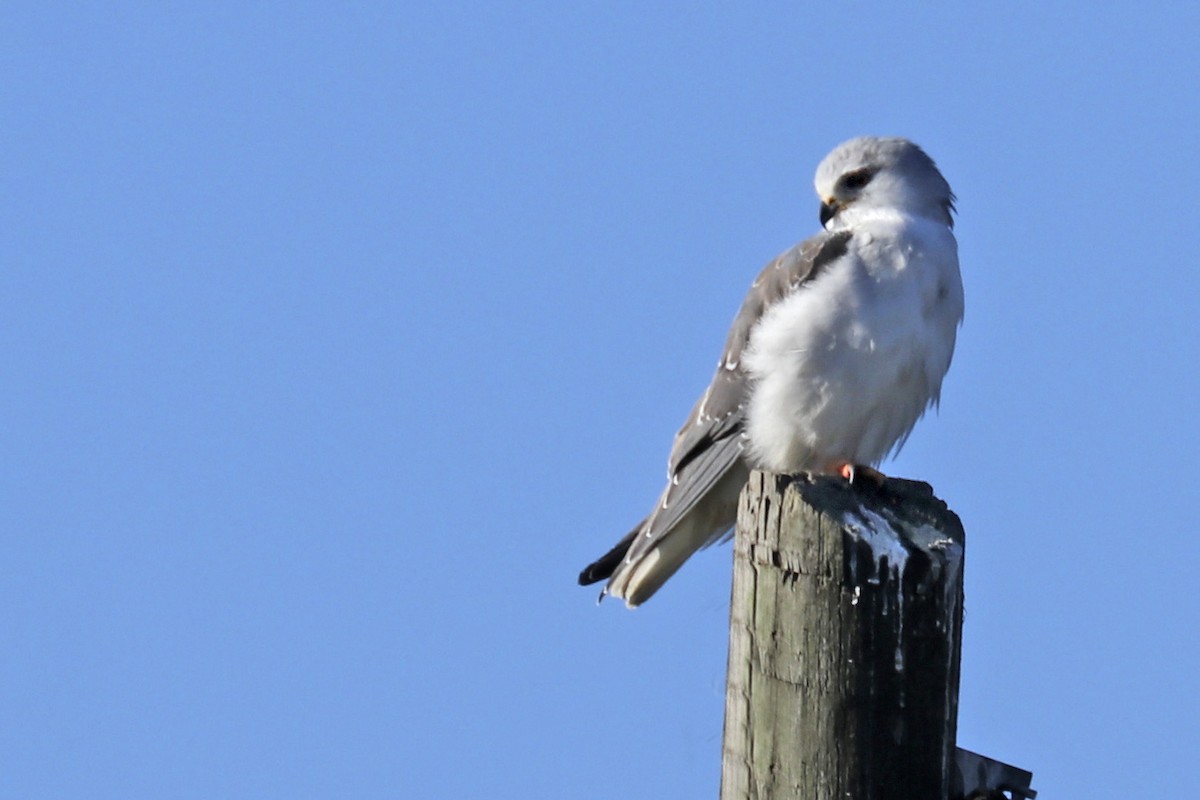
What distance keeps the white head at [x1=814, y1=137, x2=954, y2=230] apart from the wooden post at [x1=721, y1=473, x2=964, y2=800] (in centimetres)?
276

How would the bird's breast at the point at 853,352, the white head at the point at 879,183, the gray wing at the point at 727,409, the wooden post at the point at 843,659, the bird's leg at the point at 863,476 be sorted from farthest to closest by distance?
the white head at the point at 879,183
the gray wing at the point at 727,409
the bird's breast at the point at 853,352
the bird's leg at the point at 863,476
the wooden post at the point at 843,659

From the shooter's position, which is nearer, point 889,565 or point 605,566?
point 889,565

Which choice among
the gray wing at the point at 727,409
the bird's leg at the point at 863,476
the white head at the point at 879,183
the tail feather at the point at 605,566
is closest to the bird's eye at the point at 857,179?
the white head at the point at 879,183

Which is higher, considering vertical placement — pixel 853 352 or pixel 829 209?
pixel 829 209

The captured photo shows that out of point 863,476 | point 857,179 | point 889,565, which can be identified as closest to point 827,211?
point 857,179

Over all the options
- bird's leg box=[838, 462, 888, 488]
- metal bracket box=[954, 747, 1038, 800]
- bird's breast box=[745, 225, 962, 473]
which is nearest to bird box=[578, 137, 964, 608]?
bird's breast box=[745, 225, 962, 473]

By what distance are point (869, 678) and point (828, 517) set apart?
29cm

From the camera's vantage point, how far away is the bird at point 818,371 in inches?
195

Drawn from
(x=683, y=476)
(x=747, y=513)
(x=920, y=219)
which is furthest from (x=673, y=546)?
(x=747, y=513)

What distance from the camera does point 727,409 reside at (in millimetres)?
5258

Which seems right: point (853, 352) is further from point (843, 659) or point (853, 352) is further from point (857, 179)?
point (843, 659)

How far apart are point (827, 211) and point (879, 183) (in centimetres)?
21

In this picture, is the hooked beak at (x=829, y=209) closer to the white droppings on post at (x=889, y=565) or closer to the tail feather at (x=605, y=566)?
the tail feather at (x=605, y=566)

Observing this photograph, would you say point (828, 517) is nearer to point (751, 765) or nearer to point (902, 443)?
point (751, 765)
